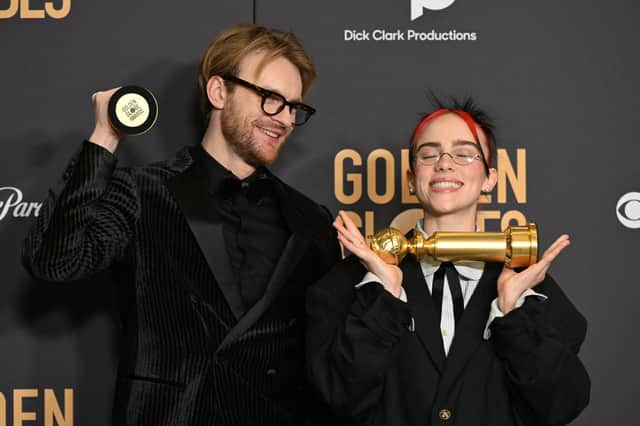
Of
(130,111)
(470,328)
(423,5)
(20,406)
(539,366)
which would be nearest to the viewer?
(539,366)

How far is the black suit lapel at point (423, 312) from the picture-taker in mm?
1578

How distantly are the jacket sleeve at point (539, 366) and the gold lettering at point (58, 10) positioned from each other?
1.62 meters

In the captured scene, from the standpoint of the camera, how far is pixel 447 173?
1.65m

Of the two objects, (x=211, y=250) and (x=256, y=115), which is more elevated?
(x=256, y=115)

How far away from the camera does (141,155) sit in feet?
7.59

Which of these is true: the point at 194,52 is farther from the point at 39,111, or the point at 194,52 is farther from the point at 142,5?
the point at 39,111

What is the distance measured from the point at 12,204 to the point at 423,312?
53.0 inches

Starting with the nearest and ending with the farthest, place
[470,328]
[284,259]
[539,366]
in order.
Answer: [539,366] → [470,328] → [284,259]

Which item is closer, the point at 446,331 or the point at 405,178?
the point at 446,331

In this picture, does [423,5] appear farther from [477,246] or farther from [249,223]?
[477,246]

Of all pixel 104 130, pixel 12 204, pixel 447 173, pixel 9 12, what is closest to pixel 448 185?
pixel 447 173

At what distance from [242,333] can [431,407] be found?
471mm

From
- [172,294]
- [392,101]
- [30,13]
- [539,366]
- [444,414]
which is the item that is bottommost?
[444,414]

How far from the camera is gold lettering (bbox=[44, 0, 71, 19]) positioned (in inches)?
91.4
